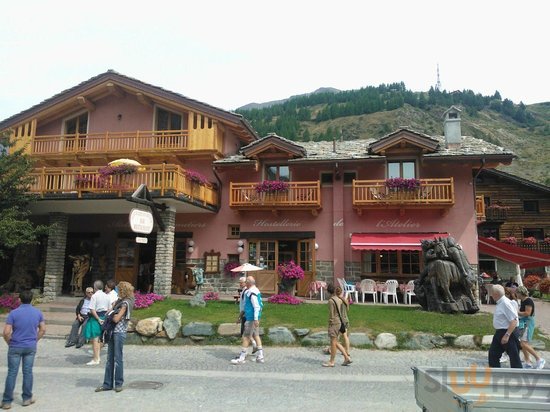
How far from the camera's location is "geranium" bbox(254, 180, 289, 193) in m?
19.3

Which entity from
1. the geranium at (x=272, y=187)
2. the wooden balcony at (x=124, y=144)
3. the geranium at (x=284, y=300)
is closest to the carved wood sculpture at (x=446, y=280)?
the geranium at (x=284, y=300)

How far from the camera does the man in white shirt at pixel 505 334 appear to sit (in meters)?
7.06

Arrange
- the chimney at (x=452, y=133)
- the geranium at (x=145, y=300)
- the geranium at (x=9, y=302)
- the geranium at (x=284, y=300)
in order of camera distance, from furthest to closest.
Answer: the chimney at (x=452, y=133)
the geranium at (x=9, y=302)
the geranium at (x=284, y=300)
the geranium at (x=145, y=300)

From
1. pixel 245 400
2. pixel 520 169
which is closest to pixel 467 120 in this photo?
pixel 520 169

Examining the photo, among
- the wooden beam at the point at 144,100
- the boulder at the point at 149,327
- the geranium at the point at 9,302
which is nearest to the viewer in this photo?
the boulder at the point at 149,327

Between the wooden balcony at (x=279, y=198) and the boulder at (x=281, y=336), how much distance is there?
28.4ft

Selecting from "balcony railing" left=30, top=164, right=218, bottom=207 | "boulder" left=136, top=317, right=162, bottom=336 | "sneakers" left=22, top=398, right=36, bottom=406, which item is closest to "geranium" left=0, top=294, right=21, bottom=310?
"balcony railing" left=30, top=164, right=218, bottom=207

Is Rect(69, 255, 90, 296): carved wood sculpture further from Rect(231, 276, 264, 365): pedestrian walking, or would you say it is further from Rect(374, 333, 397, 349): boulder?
Rect(374, 333, 397, 349): boulder

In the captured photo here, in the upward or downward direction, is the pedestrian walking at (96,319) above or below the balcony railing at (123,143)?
below

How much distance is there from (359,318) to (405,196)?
25.3 ft

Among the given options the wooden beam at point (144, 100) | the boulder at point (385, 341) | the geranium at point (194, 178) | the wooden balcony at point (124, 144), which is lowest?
the boulder at point (385, 341)

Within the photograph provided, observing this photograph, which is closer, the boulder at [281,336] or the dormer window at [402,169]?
the boulder at [281,336]

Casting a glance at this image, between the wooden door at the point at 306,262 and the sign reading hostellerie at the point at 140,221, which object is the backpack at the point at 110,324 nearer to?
the sign reading hostellerie at the point at 140,221

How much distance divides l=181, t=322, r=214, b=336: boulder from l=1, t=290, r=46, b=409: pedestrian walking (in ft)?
17.0
